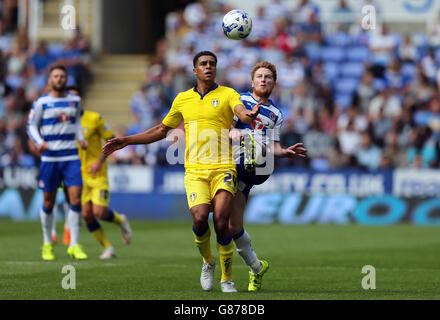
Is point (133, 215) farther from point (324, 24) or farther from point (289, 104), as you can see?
point (324, 24)

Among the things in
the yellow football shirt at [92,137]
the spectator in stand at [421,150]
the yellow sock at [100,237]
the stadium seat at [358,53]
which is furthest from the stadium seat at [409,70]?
the yellow sock at [100,237]

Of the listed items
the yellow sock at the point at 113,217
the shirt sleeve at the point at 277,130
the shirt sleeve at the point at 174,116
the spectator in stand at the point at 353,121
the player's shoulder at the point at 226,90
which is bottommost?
the yellow sock at the point at 113,217

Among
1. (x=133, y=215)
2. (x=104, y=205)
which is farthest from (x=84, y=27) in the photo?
(x=104, y=205)

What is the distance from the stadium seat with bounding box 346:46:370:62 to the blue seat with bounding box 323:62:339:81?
1.54 ft

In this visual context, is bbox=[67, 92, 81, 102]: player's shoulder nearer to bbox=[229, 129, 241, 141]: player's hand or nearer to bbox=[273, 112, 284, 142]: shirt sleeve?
bbox=[273, 112, 284, 142]: shirt sleeve

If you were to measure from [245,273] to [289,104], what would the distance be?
1306 centimetres

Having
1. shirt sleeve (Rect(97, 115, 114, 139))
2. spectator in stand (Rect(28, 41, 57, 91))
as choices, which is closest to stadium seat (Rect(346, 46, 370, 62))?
spectator in stand (Rect(28, 41, 57, 91))

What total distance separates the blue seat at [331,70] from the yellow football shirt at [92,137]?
40.3 ft

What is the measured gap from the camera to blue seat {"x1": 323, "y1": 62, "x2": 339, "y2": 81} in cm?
2581

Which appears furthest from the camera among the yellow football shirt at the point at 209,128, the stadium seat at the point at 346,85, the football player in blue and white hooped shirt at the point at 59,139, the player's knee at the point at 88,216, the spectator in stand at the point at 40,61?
the spectator in stand at the point at 40,61

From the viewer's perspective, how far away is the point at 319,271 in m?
12.0

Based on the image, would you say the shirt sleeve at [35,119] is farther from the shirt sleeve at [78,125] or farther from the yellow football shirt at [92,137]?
the yellow football shirt at [92,137]

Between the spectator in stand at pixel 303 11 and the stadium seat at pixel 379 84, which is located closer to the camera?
the stadium seat at pixel 379 84

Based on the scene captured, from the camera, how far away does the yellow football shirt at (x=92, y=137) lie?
14352mm
